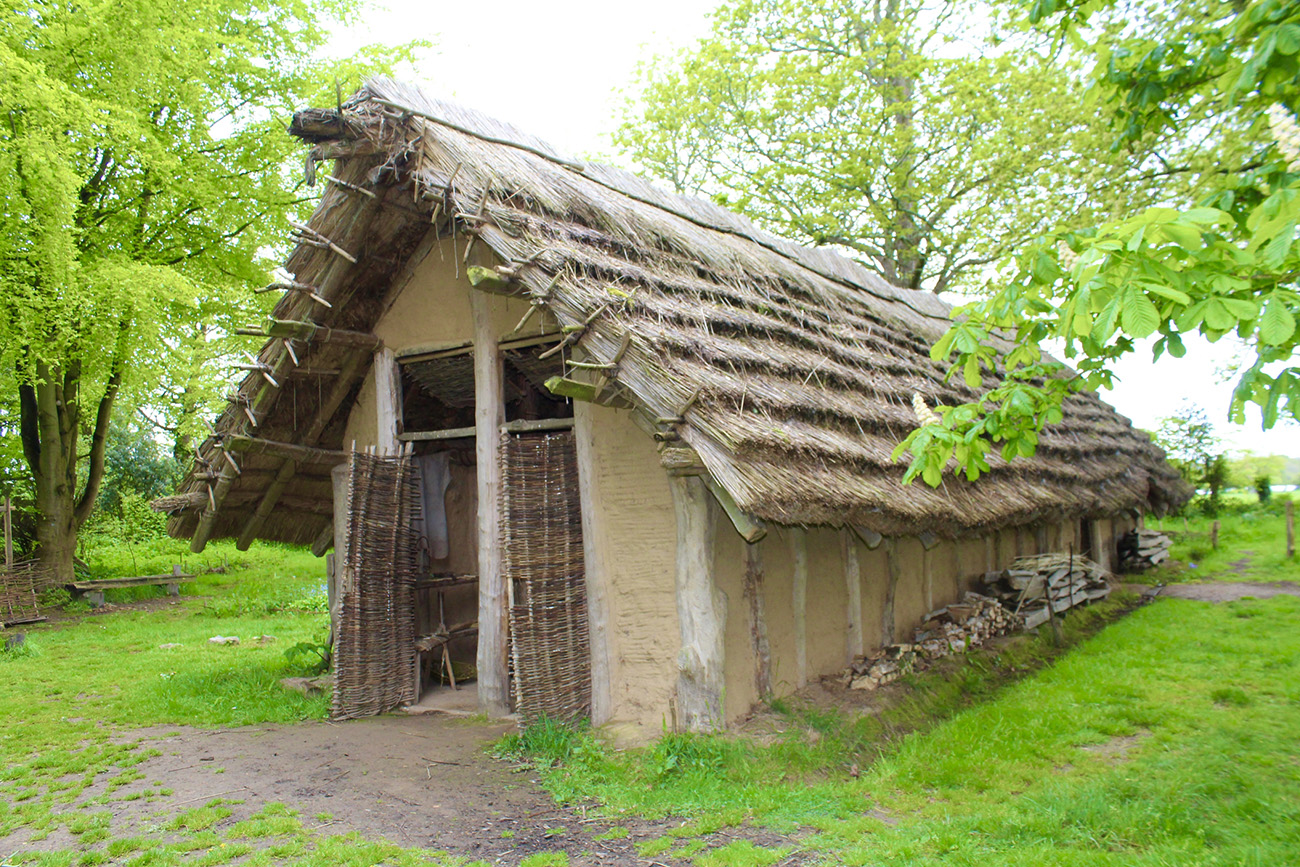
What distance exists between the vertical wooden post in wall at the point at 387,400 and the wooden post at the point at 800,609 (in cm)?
366

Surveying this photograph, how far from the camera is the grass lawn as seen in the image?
425 cm

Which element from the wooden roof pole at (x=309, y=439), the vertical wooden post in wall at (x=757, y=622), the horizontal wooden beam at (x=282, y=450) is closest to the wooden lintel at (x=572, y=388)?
the vertical wooden post in wall at (x=757, y=622)

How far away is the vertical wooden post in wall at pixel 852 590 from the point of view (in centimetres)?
697

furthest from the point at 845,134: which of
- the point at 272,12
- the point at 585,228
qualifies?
the point at 585,228

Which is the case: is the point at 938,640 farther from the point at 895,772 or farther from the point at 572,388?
the point at 572,388

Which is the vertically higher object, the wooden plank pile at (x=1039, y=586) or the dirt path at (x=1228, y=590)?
the wooden plank pile at (x=1039, y=586)

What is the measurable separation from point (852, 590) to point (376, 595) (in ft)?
13.0

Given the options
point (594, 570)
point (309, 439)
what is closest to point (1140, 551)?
point (594, 570)

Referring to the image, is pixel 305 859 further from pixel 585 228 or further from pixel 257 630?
pixel 257 630

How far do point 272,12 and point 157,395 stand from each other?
724cm

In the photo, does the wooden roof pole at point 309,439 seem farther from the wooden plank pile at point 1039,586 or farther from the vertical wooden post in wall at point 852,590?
the wooden plank pile at point 1039,586

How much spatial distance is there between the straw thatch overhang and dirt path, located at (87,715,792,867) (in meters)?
2.12

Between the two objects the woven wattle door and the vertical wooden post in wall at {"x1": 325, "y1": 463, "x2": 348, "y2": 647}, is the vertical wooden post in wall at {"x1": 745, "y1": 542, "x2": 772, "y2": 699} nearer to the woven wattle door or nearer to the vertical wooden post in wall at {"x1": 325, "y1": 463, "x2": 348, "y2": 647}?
the woven wattle door

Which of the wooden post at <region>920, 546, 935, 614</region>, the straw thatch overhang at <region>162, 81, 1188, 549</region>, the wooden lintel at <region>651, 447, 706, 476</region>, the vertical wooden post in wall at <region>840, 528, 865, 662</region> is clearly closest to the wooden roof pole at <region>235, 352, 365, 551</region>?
the straw thatch overhang at <region>162, 81, 1188, 549</region>
